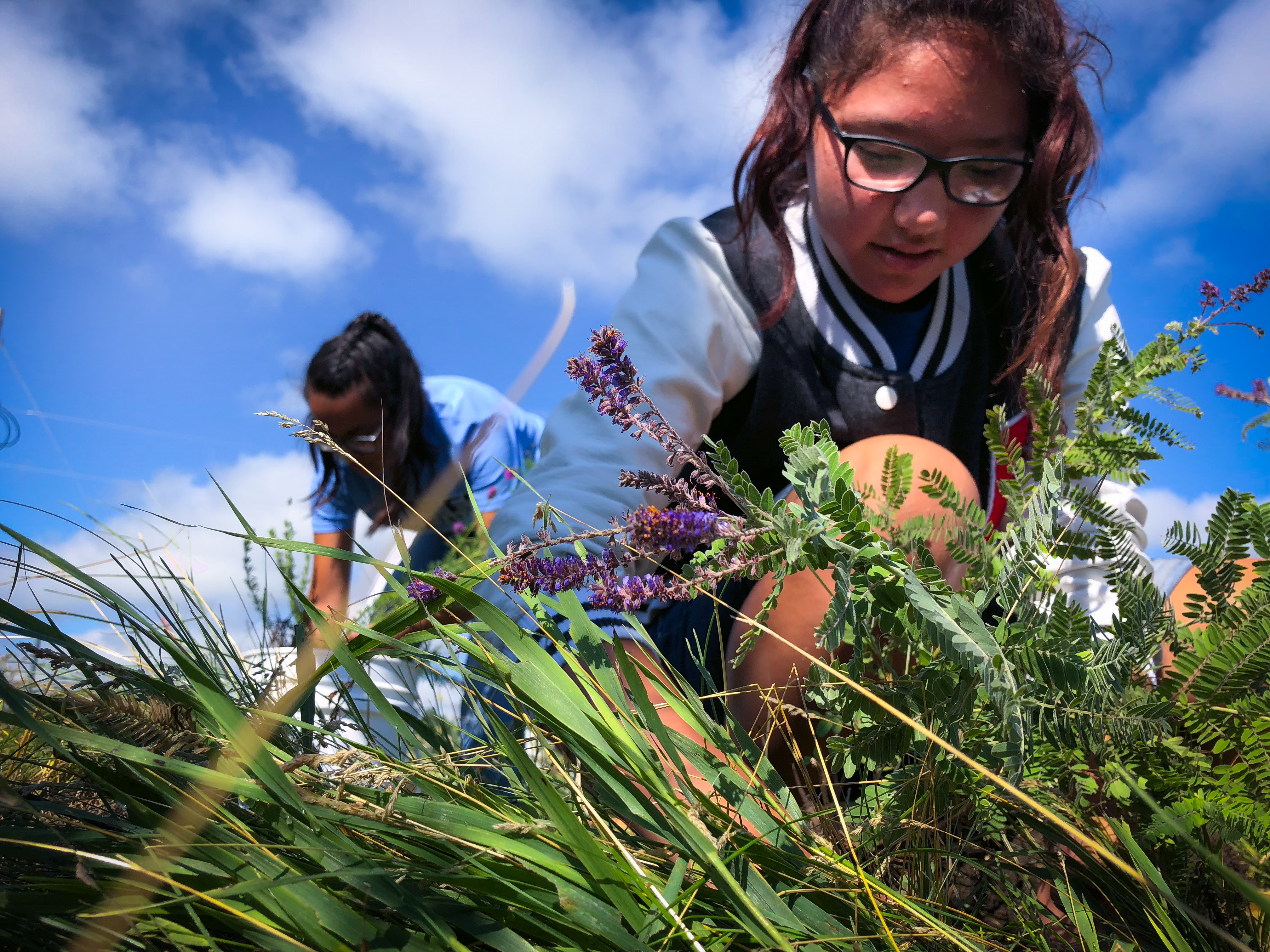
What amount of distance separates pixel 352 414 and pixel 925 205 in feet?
8.53

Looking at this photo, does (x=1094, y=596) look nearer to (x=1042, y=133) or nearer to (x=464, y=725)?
(x=1042, y=133)

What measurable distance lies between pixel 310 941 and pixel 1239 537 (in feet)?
2.28

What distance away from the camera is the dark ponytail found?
339 centimetres

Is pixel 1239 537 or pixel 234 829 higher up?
pixel 1239 537

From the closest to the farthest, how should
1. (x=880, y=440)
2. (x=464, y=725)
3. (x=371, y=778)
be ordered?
(x=371, y=778)
(x=880, y=440)
(x=464, y=725)

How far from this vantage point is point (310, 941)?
17.8 inches

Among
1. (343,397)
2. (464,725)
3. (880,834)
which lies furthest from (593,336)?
(343,397)

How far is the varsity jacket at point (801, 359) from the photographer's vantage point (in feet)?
4.95

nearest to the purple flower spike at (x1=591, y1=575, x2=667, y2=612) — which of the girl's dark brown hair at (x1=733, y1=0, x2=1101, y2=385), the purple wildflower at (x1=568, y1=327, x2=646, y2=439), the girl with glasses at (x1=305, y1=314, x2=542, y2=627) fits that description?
the purple wildflower at (x1=568, y1=327, x2=646, y2=439)

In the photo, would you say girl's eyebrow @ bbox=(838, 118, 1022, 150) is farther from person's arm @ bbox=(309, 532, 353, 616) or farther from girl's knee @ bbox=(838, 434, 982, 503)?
person's arm @ bbox=(309, 532, 353, 616)

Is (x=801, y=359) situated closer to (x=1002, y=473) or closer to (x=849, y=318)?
(x=849, y=318)

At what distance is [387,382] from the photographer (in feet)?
11.6

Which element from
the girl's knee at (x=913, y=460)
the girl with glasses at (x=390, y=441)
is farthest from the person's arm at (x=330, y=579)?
the girl's knee at (x=913, y=460)

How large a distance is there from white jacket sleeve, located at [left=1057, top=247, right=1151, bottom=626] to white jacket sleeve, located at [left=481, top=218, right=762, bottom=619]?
0.65 metres
